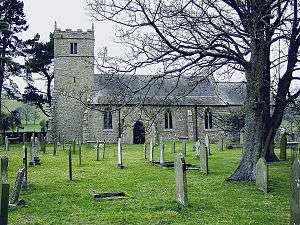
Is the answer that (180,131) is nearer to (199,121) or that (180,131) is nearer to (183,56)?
(199,121)

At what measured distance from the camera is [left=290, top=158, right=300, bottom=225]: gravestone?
6547 mm

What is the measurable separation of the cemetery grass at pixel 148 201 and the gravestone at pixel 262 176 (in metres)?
0.21

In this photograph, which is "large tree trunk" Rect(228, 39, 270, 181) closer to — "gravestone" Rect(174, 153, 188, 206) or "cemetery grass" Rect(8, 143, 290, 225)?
"cemetery grass" Rect(8, 143, 290, 225)

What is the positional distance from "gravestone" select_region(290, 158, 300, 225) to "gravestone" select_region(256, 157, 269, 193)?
4.28 m

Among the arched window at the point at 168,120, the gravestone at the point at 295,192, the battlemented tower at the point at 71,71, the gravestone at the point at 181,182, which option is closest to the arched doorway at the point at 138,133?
the arched window at the point at 168,120

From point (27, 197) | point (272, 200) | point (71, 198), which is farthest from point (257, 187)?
point (27, 197)

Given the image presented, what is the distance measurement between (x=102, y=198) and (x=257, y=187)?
177 inches

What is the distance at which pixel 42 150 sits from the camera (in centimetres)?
2683

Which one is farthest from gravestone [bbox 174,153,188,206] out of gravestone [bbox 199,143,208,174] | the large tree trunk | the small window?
→ the small window

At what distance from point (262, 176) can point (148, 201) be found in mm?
3446

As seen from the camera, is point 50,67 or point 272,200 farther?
point 50,67

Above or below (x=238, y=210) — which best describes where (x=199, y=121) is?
above

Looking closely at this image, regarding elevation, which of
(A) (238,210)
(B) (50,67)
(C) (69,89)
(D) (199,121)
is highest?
(B) (50,67)

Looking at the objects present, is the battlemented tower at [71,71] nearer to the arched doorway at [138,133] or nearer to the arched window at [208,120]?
the arched doorway at [138,133]
